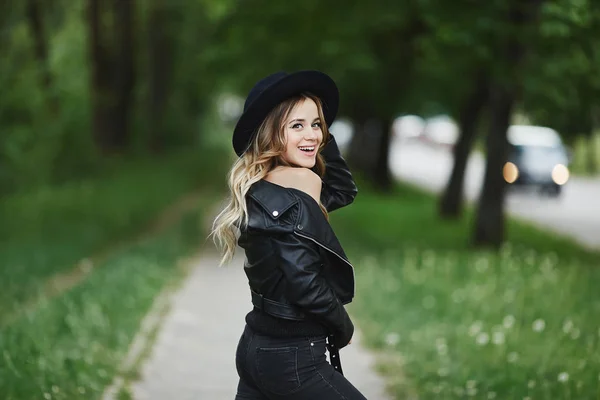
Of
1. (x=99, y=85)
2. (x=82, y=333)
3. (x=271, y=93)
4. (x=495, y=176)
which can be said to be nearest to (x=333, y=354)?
(x=271, y=93)

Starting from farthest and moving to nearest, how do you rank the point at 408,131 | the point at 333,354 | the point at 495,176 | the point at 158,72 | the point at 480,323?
the point at 408,131
the point at 158,72
the point at 495,176
the point at 480,323
the point at 333,354

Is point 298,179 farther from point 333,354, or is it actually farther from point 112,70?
point 112,70

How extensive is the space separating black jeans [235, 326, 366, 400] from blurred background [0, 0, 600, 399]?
8.41ft

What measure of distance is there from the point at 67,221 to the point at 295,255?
12488 millimetres

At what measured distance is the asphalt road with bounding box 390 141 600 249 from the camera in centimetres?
2068

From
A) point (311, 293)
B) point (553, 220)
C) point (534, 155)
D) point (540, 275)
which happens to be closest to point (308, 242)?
point (311, 293)

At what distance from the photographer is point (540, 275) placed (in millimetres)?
9758

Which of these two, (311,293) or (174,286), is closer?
(311,293)

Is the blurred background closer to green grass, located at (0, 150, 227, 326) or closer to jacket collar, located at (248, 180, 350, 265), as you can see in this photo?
green grass, located at (0, 150, 227, 326)

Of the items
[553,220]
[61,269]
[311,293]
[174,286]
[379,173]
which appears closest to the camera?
[311,293]

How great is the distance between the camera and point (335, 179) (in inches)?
147

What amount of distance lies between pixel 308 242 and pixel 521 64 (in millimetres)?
9619

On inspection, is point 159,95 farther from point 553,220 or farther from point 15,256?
point 15,256

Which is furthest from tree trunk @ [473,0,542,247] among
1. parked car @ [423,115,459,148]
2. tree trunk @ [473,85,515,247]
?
parked car @ [423,115,459,148]
